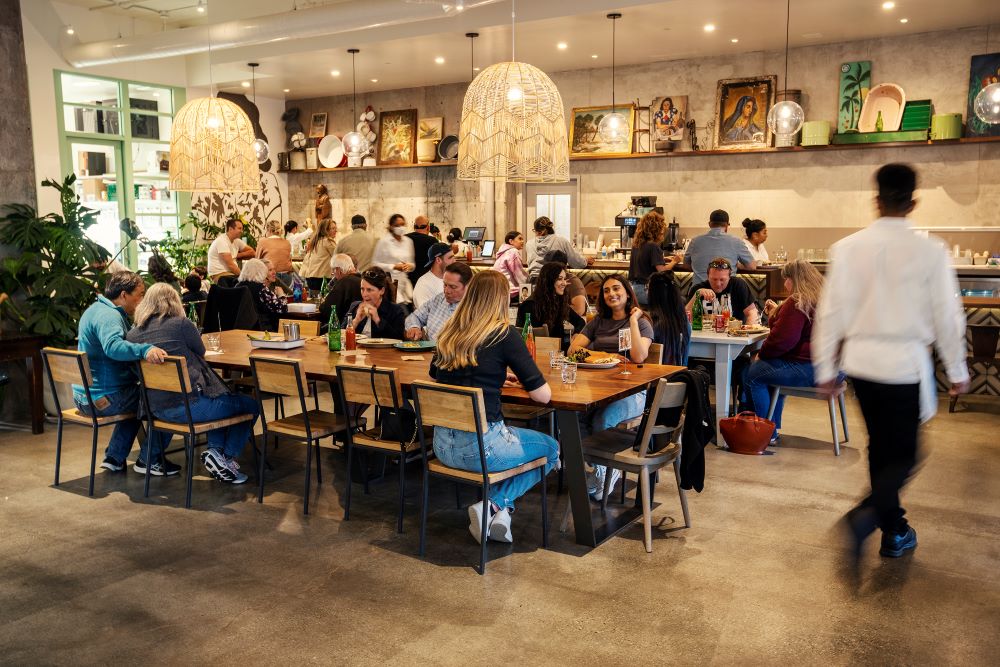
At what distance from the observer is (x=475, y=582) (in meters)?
3.79

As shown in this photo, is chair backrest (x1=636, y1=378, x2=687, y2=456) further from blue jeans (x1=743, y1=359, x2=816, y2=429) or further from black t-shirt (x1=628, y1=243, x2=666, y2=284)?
black t-shirt (x1=628, y1=243, x2=666, y2=284)

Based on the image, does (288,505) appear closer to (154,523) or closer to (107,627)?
(154,523)

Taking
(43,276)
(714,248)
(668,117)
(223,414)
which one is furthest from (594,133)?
(223,414)

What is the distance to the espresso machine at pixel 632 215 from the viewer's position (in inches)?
433

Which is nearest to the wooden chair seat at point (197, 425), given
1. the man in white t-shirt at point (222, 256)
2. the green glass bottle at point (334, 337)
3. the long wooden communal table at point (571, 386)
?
the long wooden communal table at point (571, 386)

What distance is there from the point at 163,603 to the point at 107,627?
0.25 m

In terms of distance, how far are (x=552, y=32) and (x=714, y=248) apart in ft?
10.6

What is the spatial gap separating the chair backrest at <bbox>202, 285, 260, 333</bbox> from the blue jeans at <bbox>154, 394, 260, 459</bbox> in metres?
2.27

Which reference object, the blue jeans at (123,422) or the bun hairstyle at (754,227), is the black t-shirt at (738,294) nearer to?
the bun hairstyle at (754,227)

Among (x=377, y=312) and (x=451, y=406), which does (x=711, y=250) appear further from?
(x=451, y=406)

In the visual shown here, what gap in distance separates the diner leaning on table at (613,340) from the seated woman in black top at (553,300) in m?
0.85

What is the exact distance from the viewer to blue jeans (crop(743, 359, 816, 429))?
5762mm

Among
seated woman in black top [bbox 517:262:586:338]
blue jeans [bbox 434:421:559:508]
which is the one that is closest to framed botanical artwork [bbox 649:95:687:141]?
seated woman in black top [bbox 517:262:586:338]

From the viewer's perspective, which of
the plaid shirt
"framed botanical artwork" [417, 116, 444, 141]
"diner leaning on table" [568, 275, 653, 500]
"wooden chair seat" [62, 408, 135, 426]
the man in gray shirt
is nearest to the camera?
"diner leaning on table" [568, 275, 653, 500]
